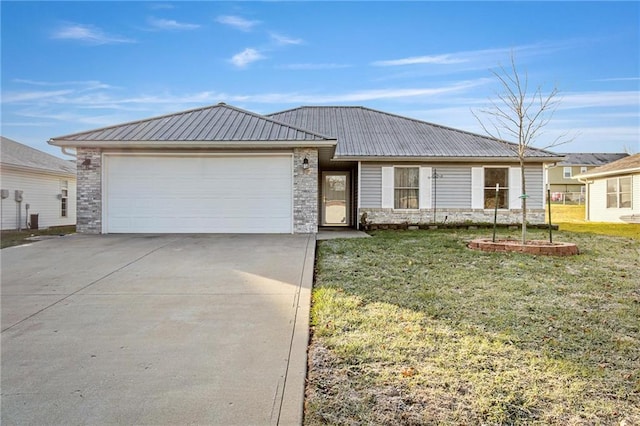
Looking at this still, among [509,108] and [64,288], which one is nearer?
[64,288]

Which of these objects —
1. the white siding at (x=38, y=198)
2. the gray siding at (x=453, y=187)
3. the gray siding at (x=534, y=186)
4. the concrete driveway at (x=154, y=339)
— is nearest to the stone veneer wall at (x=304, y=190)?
the concrete driveway at (x=154, y=339)

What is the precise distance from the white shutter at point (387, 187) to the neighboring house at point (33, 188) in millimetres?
13752

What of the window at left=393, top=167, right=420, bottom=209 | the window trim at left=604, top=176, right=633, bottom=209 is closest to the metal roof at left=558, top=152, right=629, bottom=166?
the window trim at left=604, top=176, right=633, bottom=209

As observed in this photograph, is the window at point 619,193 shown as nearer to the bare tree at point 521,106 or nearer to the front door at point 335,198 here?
the bare tree at point 521,106

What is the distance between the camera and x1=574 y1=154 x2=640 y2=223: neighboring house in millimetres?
17031

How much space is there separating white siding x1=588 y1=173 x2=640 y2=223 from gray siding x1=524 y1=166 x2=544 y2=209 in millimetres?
6243

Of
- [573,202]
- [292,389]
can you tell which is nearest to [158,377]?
[292,389]

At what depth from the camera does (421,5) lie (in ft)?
35.5

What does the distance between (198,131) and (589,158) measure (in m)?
43.8

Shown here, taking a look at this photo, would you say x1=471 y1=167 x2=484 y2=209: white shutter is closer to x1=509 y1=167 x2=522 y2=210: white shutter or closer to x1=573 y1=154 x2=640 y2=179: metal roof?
x1=509 y1=167 x2=522 y2=210: white shutter

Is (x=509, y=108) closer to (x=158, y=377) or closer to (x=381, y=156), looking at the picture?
(x=381, y=156)

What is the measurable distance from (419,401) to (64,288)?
511 cm

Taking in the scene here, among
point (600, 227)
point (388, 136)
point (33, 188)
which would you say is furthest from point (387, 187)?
point (33, 188)

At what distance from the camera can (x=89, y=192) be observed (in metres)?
10.6
